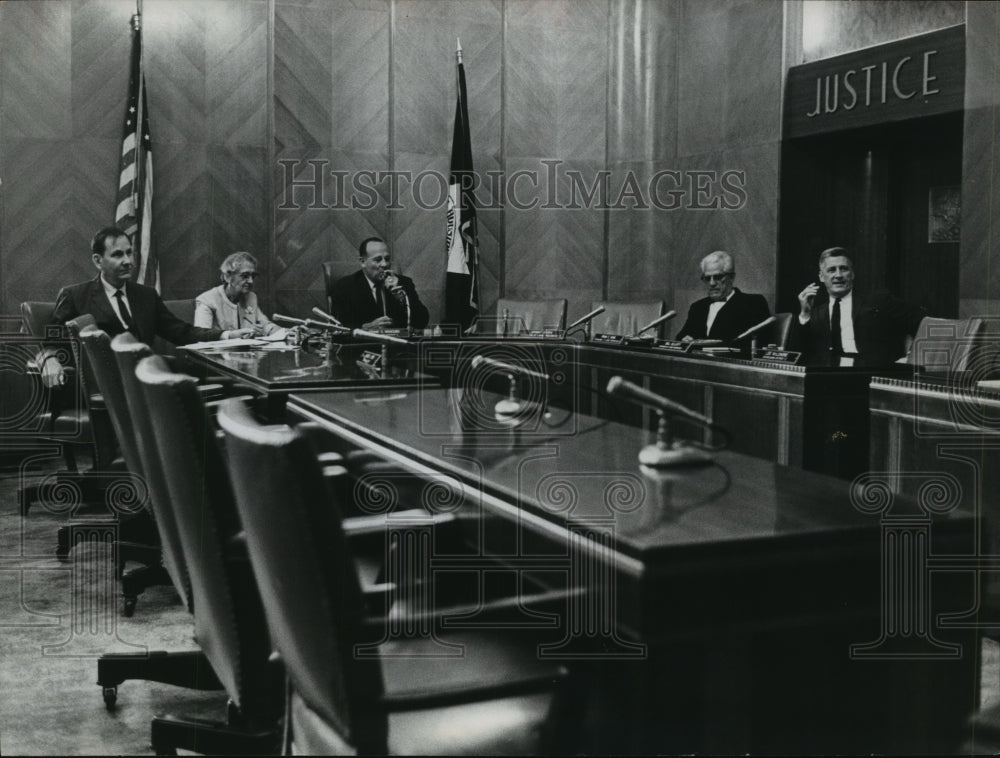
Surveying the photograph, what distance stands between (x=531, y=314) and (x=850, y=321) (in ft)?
8.55

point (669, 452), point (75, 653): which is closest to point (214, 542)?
point (669, 452)

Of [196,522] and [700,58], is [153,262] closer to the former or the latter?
[700,58]

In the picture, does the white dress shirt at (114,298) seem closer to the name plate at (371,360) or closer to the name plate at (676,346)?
the name plate at (371,360)

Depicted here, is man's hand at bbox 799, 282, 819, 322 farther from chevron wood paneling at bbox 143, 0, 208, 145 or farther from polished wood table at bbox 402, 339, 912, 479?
chevron wood paneling at bbox 143, 0, 208, 145

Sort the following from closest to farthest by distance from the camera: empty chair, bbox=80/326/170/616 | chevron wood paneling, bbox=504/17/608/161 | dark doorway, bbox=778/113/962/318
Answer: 1. empty chair, bbox=80/326/170/616
2. dark doorway, bbox=778/113/962/318
3. chevron wood paneling, bbox=504/17/608/161

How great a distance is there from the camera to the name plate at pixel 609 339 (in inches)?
241

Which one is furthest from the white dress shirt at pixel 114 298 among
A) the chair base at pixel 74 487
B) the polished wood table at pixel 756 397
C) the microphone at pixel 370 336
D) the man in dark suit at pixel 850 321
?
the man in dark suit at pixel 850 321

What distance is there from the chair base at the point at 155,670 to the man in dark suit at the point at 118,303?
10.4 feet

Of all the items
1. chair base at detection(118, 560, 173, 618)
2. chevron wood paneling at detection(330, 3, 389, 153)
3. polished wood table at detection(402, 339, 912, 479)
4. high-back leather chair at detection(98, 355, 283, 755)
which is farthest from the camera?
chevron wood paneling at detection(330, 3, 389, 153)

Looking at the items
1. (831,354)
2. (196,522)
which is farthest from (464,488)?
(831,354)

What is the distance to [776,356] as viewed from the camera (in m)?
4.78

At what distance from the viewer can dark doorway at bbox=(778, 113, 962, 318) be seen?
7594 millimetres

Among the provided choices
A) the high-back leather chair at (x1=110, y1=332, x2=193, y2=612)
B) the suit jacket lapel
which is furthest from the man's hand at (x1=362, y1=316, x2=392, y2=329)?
the high-back leather chair at (x1=110, y1=332, x2=193, y2=612)

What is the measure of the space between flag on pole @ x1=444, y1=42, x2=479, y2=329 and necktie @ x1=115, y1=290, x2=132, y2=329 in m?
3.01
